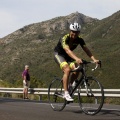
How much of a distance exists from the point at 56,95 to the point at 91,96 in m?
1.76

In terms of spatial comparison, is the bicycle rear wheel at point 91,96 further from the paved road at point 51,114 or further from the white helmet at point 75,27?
the white helmet at point 75,27

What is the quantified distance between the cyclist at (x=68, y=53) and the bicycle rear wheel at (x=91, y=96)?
0.27 m

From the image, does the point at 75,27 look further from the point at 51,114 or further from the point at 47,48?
the point at 47,48

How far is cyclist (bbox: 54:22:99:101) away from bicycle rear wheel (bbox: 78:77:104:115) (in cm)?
27

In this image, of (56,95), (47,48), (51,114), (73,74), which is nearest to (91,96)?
(73,74)

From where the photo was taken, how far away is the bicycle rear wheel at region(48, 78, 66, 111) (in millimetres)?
8656

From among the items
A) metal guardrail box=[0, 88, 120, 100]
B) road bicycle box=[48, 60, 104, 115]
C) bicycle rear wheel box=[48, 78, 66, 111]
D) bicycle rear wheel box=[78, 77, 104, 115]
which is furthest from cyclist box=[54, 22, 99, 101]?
bicycle rear wheel box=[48, 78, 66, 111]

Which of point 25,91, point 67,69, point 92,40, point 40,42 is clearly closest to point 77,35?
point 67,69

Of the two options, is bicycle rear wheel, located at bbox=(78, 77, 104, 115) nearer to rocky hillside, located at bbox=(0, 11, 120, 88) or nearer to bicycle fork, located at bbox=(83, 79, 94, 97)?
bicycle fork, located at bbox=(83, 79, 94, 97)

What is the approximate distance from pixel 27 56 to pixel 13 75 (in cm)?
2027

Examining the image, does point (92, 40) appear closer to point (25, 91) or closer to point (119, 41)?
point (119, 41)

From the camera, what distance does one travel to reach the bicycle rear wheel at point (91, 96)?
7.10 metres

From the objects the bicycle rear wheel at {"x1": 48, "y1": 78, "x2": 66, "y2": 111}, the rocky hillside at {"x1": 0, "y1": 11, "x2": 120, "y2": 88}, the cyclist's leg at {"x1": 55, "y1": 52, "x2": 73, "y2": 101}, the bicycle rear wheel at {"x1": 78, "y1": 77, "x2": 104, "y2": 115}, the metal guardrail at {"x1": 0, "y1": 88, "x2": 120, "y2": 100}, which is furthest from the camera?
the rocky hillside at {"x1": 0, "y1": 11, "x2": 120, "y2": 88}

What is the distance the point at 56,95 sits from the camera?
9.18 meters
